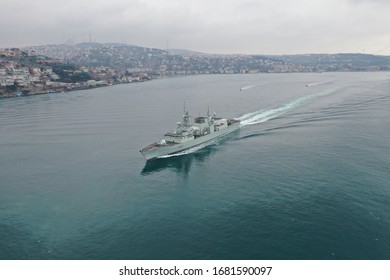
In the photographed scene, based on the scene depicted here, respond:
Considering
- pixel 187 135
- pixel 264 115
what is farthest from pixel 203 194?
pixel 264 115

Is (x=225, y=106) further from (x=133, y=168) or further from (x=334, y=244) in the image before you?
(x=334, y=244)

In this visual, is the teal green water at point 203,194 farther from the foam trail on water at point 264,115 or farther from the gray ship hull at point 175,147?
the foam trail on water at point 264,115

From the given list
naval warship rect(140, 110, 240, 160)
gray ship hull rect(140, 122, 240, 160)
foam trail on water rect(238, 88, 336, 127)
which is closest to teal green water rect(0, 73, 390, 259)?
gray ship hull rect(140, 122, 240, 160)

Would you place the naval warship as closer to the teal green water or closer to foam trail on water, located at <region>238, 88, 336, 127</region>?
the teal green water

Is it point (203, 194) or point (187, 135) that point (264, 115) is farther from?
point (203, 194)

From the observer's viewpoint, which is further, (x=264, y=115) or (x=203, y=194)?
(x=264, y=115)

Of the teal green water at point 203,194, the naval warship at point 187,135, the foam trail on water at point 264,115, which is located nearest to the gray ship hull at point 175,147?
the naval warship at point 187,135
